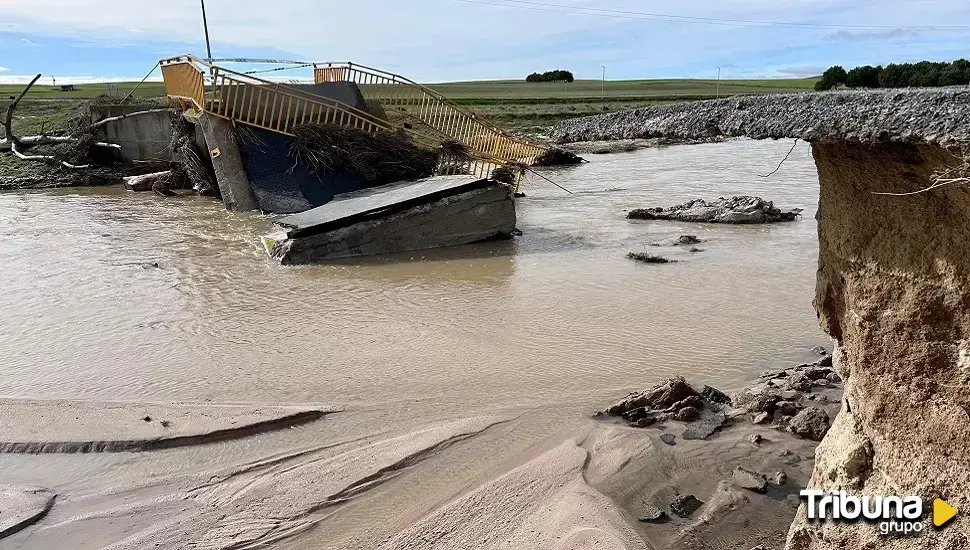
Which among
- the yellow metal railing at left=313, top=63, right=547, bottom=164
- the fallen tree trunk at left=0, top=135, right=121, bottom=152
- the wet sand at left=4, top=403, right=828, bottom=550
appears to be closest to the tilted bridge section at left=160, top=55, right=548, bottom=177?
the yellow metal railing at left=313, top=63, right=547, bottom=164

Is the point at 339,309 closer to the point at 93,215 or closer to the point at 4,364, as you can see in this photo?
the point at 4,364

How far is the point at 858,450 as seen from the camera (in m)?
3.31

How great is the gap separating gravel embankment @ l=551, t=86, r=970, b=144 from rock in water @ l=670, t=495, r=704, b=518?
79.7 inches

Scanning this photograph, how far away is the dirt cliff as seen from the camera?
2859 millimetres

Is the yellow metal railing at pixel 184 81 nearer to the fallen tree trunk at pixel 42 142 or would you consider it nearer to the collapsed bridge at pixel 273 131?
the collapsed bridge at pixel 273 131

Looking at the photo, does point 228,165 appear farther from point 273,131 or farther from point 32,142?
point 32,142

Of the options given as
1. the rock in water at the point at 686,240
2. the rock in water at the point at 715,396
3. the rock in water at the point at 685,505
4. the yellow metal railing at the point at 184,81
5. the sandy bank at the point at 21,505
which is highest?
the yellow metal railing at the point at 184,81

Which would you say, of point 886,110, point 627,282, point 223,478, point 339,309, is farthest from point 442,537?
point 627,282

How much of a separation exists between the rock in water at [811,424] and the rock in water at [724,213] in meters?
8.76

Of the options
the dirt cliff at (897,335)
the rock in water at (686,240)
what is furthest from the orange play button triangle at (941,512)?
the rock in water at (686,240)

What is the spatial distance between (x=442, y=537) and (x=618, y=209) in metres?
12.1

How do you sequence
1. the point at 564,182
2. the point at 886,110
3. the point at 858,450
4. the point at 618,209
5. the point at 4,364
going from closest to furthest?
the point at 886,110 < the point at 858,450 < the point at 4,364 < the point at 618,209 < the point at 564,182

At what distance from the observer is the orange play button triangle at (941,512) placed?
2883 millimetres

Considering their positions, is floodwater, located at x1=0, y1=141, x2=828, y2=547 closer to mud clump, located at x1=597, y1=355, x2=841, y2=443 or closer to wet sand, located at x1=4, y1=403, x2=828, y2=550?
wet sand, located at x1=4, y1=403, x2=828, y2=550
